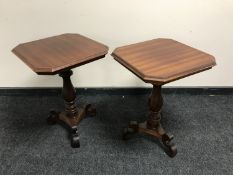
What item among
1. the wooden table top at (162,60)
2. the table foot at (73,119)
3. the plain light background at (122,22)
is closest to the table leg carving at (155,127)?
the wooden table top at (162,60)

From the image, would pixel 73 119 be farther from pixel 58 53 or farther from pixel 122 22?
pixel 122 22

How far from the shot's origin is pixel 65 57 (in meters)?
1.35

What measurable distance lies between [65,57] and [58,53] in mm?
82

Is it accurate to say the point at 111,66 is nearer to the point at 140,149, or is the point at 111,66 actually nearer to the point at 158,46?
the point at 158,46

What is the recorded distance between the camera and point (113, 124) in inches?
74.7

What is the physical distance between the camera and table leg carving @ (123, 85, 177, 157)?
1.56 meters

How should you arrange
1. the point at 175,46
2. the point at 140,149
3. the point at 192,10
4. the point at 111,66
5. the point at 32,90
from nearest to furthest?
1. the point at 175,46
2. the point at 140,149
3. the point at 192,10
4. the point at 111,66
5. the point at 32,90

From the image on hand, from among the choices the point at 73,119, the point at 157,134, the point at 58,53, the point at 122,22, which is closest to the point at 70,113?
the point at 73,119

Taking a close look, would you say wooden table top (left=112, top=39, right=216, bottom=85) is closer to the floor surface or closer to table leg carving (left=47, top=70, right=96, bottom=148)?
table leg carving (left=47, top=70, right=96, bottom=148)

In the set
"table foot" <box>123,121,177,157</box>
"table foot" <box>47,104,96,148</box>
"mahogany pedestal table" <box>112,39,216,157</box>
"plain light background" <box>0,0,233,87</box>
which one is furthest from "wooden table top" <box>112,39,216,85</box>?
"table foot" <box>47,104,96,148</box>

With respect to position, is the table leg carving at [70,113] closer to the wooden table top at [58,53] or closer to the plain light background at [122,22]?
the wooden table top at [58,53]

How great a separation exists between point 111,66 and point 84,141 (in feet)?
2.35

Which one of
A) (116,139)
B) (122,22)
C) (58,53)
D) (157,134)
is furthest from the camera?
(122,22)

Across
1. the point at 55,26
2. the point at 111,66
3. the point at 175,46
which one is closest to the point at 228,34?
the point at 175,46
